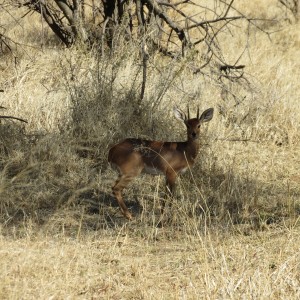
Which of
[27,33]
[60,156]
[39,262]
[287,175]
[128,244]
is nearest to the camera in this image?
[39,262]

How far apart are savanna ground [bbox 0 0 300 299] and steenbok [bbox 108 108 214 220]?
228mm

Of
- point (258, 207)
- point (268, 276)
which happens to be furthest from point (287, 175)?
point (268, 276)

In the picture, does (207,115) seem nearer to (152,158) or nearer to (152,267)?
(152,158)

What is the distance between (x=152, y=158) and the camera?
609 cm

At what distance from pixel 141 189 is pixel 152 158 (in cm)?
62

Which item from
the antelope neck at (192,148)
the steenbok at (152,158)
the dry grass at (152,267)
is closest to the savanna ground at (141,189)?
the dry grass at (152,267)

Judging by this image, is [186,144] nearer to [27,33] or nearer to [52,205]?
[52,205]

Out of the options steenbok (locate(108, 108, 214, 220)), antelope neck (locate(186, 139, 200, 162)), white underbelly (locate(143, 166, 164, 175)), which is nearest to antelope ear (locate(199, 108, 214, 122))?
Answer: steenbok (locate(108, 108, 214, 220))

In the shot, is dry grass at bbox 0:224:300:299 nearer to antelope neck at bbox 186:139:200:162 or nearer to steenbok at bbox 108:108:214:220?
steenbok at bbox 108:108:214:220

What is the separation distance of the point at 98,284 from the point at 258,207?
2.33 meters

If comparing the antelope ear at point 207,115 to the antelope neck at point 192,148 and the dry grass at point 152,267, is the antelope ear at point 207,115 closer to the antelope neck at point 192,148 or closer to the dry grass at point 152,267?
the antelope neck at point 192,148

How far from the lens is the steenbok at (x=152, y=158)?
6004mm

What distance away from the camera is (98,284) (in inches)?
169

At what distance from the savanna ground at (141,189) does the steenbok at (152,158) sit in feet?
0.75
